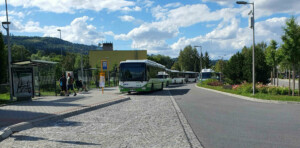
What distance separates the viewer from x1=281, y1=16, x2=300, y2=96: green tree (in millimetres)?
18453

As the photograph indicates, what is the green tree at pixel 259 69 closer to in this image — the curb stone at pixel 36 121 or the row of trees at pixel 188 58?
the curb stone at pixel 36 121

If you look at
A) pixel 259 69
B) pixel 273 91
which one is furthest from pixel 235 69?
pixel 273 91

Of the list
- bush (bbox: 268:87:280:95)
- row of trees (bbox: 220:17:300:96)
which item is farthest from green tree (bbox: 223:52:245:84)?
bush (bbox: 268:87:280:95)

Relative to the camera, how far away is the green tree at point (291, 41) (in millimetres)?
18453

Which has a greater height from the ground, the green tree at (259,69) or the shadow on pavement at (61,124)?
the green tree at (259,69)

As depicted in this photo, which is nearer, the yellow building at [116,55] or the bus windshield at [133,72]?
the bus windshield at [133,72]

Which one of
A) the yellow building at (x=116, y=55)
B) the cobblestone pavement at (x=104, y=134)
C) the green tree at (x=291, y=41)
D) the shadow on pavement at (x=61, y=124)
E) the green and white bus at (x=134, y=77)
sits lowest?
the shadow on pavement at (x=61, y=124)

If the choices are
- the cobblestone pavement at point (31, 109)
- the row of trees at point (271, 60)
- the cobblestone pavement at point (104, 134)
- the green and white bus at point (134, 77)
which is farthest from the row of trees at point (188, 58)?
the cobblestone pavement at point (104, 134)

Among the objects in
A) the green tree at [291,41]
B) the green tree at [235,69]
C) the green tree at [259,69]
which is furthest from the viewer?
the green tree at [235,69]

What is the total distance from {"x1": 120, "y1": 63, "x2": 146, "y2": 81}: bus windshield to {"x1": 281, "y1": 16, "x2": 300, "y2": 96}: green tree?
1070 cm

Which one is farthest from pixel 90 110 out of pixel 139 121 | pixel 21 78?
pixel 21 78

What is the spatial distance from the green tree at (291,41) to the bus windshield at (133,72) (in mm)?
10699

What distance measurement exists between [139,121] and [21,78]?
972 centimetres

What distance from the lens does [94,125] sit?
856 cm
